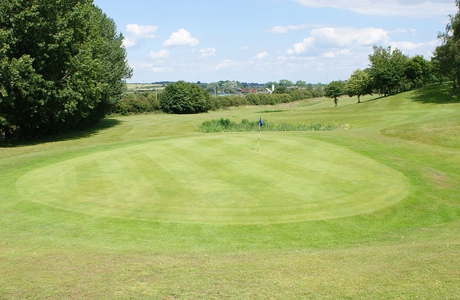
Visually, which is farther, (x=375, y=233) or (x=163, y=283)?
(x=375, y=233)

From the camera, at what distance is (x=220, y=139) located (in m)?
29.0

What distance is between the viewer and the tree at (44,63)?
31.0 meters

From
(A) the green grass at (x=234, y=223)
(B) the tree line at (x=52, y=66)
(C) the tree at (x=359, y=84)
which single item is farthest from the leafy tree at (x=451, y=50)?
(B) the tree line at (x=52, y=66)

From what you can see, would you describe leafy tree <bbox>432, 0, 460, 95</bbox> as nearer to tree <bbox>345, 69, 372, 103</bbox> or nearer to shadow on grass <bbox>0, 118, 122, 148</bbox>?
tree <bbox>345, 69, 372, 103</bbox>

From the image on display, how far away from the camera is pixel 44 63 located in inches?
1347

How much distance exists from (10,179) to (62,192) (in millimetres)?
5151

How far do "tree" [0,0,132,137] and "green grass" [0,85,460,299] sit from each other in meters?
8.85

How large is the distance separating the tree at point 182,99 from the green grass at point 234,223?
7454cm

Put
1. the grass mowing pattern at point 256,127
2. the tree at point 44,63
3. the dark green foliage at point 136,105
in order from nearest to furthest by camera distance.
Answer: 1. the tree at point 44,63
2. the grass mowing pattern at point 256,127
3. the dark green foliage at point 136,105

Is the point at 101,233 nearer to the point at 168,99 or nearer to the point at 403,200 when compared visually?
the point at 403,200

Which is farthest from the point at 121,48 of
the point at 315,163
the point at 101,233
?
the point at 101,233

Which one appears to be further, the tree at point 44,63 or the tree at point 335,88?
the tree at point 335,88

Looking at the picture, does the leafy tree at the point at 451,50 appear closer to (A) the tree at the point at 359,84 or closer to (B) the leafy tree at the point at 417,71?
(B) the leafy tree at the point at 417,71

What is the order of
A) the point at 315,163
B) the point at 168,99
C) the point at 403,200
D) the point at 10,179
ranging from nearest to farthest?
the point at 403,200, the point at 10,179, the point at 315,163, the point at 168,99
